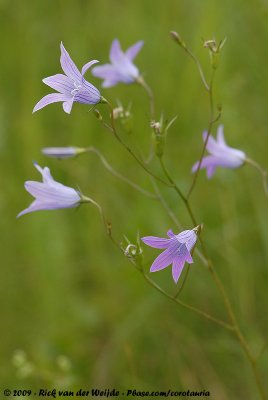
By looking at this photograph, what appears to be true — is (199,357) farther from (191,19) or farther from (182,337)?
(191,19)

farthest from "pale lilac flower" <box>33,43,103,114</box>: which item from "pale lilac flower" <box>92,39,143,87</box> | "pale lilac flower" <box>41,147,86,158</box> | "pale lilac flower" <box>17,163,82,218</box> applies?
"pale lilac flower" <box>92,39,143,87</box>

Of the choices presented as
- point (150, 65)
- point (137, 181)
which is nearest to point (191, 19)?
point (150, 65)

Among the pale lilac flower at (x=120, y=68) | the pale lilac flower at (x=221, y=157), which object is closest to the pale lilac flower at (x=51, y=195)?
the pale lilac flower at (x=221, y=157)

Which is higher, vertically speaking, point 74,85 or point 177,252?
point 74,85

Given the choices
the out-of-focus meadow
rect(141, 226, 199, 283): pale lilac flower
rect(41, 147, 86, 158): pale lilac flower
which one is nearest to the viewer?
rect(141, 226, 199, 283): pale lilac flower

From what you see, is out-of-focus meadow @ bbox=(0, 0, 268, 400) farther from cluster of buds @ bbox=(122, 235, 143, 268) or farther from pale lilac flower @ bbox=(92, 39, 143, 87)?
cluster of buds @ bbox=(122, 235, 143, 268)

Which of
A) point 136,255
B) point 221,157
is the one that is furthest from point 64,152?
point 136,255

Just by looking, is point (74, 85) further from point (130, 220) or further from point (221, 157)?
point (130, 220)

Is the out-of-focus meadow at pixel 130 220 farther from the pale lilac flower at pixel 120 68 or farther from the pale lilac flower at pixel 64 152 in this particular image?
the pale lilac flower at pixel 64 152

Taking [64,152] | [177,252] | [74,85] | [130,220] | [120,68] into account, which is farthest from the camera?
[130,220]
